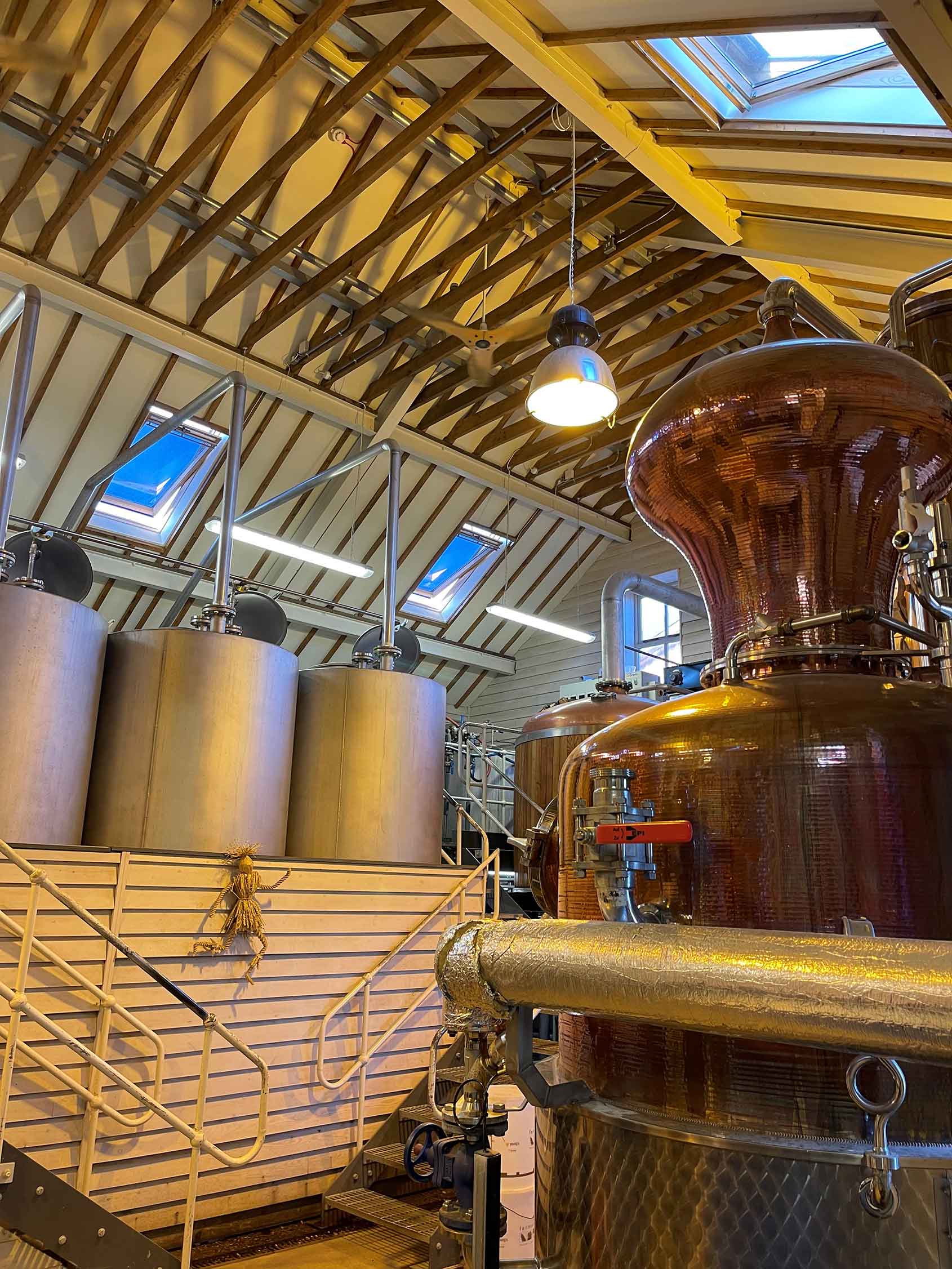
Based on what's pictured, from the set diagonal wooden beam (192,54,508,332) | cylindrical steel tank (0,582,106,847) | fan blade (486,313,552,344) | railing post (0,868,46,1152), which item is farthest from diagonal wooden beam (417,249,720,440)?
railing post (0,868,46,1152)

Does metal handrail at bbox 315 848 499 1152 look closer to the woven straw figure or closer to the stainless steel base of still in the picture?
the woven straw figure

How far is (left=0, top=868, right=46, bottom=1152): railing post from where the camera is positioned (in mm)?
3834

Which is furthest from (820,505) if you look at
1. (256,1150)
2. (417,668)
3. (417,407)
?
(417,668)

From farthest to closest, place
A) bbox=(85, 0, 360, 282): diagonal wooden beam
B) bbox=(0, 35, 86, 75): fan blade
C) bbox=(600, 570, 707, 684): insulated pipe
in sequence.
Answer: bbox=(600, 570, 707, 684): insulated pipe < bbox=(85, 0, 360, 282): diagonal wooden beam < bbox=(0, 35, 86, 75): fan blade

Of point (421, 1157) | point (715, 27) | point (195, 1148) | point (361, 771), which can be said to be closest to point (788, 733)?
Result: point (421, 1157)

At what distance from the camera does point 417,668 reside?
1477 centimetres

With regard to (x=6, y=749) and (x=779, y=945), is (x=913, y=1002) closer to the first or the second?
(x=779, y=945)

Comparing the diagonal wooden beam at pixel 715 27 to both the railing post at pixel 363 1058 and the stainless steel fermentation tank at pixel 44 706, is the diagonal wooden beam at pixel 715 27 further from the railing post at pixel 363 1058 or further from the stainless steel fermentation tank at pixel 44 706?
the railing post at pixel 363 1058

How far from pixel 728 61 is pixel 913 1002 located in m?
5.52

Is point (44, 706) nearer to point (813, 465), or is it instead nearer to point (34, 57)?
point (34, 57)

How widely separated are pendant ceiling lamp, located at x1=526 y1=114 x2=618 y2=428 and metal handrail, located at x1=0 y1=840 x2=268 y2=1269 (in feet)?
10.7

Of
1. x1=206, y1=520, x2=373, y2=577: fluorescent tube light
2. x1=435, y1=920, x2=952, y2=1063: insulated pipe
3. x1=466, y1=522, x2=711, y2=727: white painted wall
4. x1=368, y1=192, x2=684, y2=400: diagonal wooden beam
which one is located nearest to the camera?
x1=435, y1=920, x2=952, y2=1063: insulated pipe

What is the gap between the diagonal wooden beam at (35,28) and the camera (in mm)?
6133

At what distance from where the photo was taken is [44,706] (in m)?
5.20
